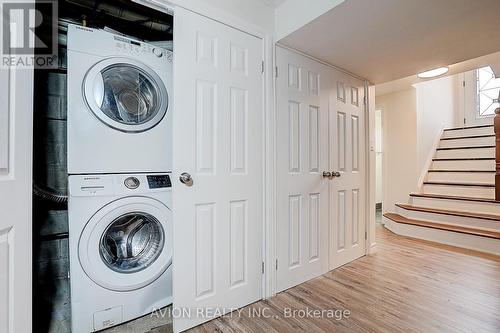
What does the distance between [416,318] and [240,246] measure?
1.21 meters

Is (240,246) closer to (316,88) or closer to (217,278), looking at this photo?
(217,278)

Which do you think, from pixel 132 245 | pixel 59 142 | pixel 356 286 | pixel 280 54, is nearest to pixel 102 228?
pixel 132 245

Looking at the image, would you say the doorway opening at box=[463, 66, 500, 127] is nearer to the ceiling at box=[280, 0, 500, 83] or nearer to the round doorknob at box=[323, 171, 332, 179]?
the ceiling at box=[280, 0, 500, 83]

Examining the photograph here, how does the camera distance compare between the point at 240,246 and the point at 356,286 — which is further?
the point at 356,286

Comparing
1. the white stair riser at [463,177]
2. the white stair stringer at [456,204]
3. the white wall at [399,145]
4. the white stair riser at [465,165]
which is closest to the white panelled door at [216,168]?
the white stair stringer at [456,204]

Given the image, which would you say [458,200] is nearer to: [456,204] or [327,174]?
[456,204]

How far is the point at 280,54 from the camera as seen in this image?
189 centimetres

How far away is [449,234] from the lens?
118 inches

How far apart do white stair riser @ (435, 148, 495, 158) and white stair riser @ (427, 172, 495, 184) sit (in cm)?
43

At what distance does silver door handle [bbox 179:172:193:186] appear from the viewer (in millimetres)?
1419

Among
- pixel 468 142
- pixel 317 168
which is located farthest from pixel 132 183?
pixel 468 142

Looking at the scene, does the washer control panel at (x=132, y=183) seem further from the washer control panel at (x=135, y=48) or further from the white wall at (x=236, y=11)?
the white wall at (x=236, y=11)

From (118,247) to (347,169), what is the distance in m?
2.08

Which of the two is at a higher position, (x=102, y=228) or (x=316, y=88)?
(x=316, y=88)
